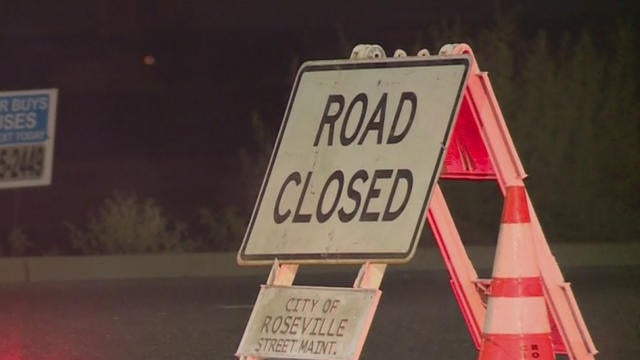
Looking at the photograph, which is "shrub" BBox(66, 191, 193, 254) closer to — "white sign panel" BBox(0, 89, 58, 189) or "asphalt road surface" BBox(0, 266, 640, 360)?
"white sign panel" BBox(0, 89, 58, 189)

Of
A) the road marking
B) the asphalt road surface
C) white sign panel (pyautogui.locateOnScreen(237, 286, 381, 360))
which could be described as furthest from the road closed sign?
the road marking

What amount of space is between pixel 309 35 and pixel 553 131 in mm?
5625

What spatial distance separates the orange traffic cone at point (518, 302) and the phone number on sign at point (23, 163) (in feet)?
33.7

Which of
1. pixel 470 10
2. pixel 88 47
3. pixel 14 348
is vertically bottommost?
pixel 14 348

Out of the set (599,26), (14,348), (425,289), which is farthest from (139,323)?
(599,26)

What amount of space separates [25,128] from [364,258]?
10.6 metres

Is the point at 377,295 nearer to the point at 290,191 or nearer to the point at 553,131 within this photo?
the point at 290,191

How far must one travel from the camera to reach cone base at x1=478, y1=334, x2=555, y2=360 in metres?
6.63

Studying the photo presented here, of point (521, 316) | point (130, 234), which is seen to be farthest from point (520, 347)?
point (130, 234)

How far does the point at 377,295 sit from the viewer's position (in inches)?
241

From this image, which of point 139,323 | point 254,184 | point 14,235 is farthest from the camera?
point 254,184

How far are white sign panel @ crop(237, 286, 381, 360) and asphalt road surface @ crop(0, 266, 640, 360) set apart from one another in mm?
3290

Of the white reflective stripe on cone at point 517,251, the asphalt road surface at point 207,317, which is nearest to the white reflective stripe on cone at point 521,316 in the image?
the white reflective stripe on cone at point 517,251

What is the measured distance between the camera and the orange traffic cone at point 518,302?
21.8 feet
